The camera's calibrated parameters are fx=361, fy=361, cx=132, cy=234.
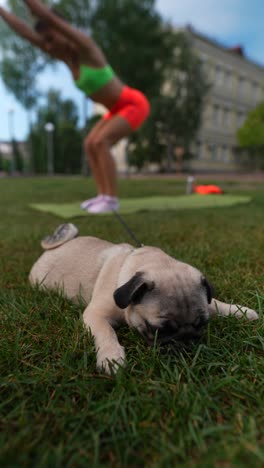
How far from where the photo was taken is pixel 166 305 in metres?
1.66

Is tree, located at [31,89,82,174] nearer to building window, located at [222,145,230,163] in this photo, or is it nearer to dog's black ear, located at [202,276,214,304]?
building window, located at [222,145,230,163]

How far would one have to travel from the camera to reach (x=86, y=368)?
1.50 metres

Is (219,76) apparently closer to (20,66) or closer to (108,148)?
(20,66)

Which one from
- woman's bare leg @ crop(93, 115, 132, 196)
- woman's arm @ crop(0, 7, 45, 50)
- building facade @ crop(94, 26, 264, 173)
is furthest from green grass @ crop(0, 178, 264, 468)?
building facade @ crop(94, 26, 264, 173)

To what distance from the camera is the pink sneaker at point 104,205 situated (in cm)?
636

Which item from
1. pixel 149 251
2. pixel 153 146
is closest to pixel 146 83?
pixel 153 146

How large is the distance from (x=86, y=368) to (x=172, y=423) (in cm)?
46

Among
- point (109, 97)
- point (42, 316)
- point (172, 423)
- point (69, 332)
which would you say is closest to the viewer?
point (172, 423)

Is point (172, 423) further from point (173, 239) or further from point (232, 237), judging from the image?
point (232, 237)

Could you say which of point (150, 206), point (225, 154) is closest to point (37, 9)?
point (150, 206)

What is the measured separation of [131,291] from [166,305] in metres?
0.17

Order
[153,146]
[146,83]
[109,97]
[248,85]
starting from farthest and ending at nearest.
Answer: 1. [248,85]
2. [153,146]
3. [146,83]
4. [109,97]

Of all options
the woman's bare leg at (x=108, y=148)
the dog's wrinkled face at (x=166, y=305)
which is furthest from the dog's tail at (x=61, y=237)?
→ the woman's bare leg at (x=108, y=148)

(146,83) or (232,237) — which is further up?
(146,83)
